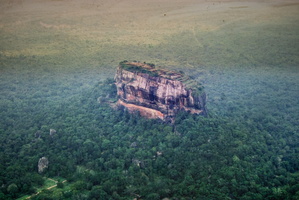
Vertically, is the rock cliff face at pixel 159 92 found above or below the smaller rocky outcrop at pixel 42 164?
above

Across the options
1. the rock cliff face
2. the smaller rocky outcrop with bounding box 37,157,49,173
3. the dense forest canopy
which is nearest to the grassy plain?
the dense forest canopy

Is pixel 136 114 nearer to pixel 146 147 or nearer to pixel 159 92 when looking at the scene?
pixel 159 92

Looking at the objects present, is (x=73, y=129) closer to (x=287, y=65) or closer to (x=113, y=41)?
(x=113, y=41)

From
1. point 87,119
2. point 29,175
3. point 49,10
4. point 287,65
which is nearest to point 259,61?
point 287,65

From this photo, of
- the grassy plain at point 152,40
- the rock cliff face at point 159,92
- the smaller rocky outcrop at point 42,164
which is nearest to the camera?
the smaller rocky outcrop at point 42,164

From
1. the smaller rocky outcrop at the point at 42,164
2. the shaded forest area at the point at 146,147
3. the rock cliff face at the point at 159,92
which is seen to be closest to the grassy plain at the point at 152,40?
the shaded forest area at the point at 146,147

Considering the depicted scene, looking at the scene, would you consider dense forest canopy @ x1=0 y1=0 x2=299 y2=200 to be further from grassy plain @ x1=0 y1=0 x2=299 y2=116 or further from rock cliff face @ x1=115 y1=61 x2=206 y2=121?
rock cliff face @ x1=115 y1=61 x2=206 y2=121

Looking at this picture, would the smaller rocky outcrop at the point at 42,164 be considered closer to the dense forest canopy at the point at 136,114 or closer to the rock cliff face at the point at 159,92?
the dense forest canopy at the point at 136,114
